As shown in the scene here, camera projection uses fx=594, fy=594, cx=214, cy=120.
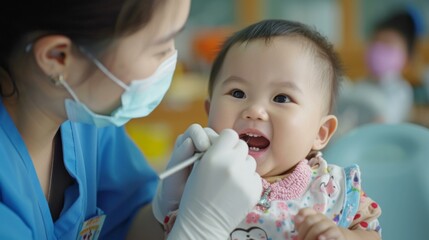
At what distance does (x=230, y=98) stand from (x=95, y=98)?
0.26 m

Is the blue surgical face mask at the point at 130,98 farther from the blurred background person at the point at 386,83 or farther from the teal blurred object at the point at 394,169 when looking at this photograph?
the blurred background person at the point at 386,83

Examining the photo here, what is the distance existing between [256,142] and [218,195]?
169mm

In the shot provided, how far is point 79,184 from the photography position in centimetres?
106

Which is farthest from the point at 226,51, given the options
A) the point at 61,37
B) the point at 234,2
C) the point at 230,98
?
the point at 234,2

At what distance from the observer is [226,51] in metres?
1.11

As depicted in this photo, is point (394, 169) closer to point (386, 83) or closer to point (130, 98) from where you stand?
point (130, 98)

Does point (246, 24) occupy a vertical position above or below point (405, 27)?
below

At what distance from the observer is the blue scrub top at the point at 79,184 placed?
3.02 ft

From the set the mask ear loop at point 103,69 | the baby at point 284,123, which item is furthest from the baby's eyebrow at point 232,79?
the mask ear loop at point 103,69

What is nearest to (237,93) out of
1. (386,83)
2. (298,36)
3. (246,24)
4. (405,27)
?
(298,36)

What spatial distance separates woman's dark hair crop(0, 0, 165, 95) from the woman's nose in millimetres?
255

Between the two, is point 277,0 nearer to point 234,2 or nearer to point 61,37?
point 234,2

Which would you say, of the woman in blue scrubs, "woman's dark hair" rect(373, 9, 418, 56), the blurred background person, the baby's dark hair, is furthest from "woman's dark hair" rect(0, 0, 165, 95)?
"woman's dark hair" rect(373, 9, 418, 56)

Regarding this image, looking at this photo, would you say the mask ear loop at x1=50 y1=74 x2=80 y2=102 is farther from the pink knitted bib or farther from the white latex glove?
the pink knitted bib
